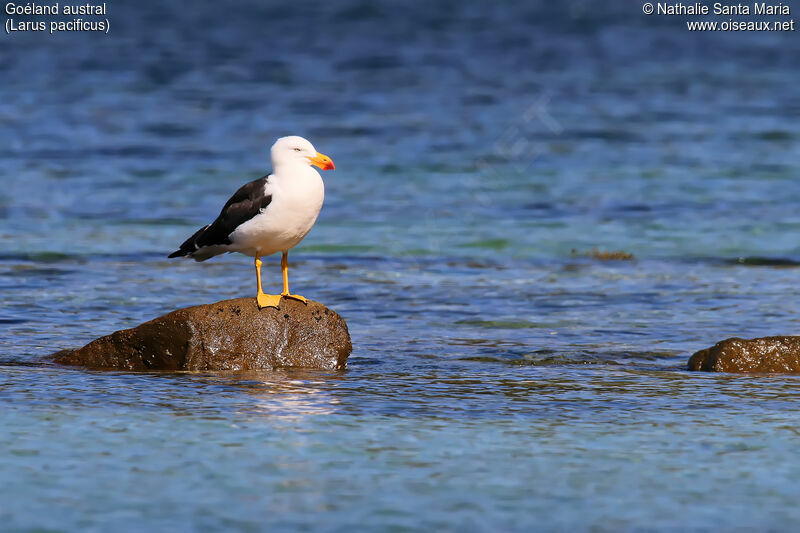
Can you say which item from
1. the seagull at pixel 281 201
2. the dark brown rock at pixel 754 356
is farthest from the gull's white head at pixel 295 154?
the dark brown rock at pixel 754 356

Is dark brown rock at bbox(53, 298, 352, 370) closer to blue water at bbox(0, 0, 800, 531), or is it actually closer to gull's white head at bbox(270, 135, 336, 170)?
blue water at bbox(0, 0, 800, 531)

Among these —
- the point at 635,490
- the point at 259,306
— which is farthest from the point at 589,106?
the point at 635,490

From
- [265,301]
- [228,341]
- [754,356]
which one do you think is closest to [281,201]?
[265,301]

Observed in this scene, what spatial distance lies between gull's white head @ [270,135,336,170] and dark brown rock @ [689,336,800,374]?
11.7 feet

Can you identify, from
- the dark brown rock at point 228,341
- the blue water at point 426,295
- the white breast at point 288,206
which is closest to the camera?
the blue water at point 426,295

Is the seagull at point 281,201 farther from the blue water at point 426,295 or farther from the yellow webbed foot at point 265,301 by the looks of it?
the blue water at point 426,295

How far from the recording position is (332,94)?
41.0m

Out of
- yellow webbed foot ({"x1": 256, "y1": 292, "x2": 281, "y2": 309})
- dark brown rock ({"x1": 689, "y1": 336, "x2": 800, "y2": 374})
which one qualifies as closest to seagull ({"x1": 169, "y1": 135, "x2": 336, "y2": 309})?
yellow webbed foot ({"x1": 256, "y1": 292, "x2": 281, "y2": 309})

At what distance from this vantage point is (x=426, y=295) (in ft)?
50.7

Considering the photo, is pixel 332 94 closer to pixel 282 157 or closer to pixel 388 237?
pixel 388 237

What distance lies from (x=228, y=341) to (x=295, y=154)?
1.69 meters

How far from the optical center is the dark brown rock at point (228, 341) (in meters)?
10.7

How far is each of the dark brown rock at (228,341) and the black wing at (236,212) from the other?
56cm

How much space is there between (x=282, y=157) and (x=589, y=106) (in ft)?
97.9
